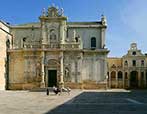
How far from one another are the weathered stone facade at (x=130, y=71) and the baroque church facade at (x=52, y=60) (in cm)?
2721

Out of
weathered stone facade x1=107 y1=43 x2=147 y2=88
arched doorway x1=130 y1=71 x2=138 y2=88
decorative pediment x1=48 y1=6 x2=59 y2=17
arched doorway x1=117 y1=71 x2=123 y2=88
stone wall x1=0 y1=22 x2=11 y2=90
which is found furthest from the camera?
arched doorway x1=130 y1=71 x2=138 y2=88

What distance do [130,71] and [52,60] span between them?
33.8 m

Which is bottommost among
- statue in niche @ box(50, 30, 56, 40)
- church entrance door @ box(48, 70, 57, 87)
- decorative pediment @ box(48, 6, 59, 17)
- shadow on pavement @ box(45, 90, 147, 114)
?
shadow on pavement @ box(45, 90, 147, 114)

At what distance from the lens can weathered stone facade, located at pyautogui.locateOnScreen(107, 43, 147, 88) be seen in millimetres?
84938

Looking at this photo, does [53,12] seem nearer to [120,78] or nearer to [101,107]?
[120,78]

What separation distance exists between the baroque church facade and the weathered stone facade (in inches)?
1071

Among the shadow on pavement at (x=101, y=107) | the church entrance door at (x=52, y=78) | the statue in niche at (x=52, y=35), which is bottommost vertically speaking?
the shadow on pavement at (x=101, y=107)

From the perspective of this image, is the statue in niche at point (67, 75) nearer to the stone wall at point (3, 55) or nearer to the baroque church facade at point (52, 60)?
the baroque church facade at point (52, 60)

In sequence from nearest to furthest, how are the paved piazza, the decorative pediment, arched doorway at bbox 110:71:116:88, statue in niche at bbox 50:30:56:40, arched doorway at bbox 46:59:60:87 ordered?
the paved piazza → arched doorway at bbox 46:59:60:87 → the decorative pediment → statue in niche at bbox 50:30:56:40 → arched doorway at bbox 110:71:116:88

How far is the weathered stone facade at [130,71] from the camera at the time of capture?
279 ft

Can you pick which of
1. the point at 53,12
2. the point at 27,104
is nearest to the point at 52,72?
the point at 53,12

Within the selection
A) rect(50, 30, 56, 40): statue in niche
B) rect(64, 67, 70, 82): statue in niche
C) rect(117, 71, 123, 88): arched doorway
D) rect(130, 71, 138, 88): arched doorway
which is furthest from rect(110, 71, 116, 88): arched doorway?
rect(50, 30, 56, 40): statue in niche

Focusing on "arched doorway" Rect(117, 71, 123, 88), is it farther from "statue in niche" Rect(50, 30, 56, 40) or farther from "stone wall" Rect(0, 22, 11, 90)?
"stone wall" Rect(0, 22, 11, 90)

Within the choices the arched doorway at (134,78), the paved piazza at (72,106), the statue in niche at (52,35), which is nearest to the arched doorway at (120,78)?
the arched doorway at (134,78)
